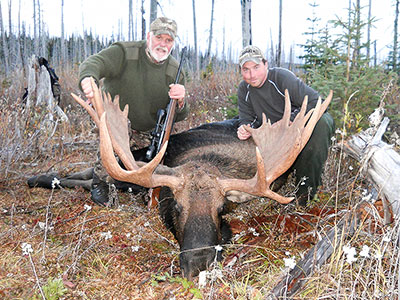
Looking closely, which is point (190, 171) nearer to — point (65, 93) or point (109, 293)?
point (109, 293)

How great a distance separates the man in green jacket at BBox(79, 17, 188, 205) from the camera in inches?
175

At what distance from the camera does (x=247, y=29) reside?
8773 mm

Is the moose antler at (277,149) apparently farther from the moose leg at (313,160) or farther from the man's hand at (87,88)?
the man's hand at (87,88)

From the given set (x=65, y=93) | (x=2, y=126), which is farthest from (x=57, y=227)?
(x=65, y=93)

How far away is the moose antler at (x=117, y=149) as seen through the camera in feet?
9.15

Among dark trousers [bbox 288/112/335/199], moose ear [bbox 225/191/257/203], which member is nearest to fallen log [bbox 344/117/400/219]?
moose ear [bbox 225/191/257/203]

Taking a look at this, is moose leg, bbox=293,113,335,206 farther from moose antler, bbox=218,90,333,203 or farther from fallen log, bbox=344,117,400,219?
fallen log, bbox=344,117,400,219

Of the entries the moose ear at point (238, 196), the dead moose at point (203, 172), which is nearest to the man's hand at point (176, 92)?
the dead moose at point (203, 172)

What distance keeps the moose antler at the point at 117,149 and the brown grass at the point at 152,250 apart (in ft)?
1.60

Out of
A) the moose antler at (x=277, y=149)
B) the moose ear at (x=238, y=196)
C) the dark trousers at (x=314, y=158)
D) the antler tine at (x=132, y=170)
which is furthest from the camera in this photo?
Answer: the dark trousers at (x=314, y=158)

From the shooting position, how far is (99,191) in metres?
4.32

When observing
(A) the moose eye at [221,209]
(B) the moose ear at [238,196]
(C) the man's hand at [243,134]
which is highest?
(C) the man's hand at [243,134]

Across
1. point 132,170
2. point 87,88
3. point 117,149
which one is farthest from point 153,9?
point 132,170

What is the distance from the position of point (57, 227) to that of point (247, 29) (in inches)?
273
